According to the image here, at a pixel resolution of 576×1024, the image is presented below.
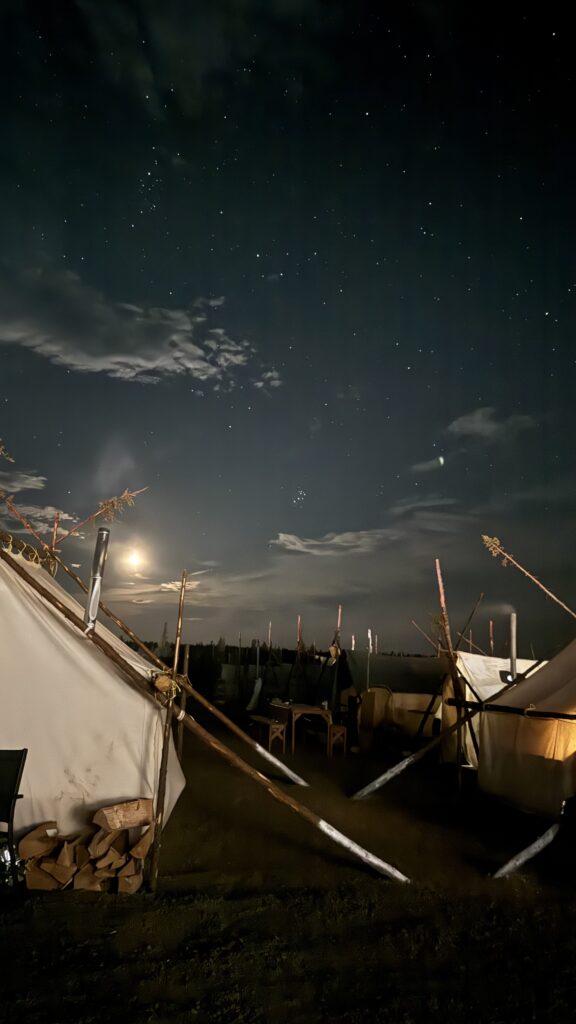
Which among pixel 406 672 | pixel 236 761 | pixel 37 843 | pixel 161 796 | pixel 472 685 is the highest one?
pixel 472 685

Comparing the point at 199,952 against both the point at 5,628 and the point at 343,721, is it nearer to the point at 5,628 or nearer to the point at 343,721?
the point at 5,628

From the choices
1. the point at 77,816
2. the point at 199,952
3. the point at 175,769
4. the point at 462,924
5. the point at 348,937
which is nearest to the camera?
the point at 199,952

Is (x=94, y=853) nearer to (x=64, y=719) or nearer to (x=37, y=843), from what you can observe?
(x=37, y=843)

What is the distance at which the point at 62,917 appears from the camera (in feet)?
13.3

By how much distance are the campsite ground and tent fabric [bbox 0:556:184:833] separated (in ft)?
2.67

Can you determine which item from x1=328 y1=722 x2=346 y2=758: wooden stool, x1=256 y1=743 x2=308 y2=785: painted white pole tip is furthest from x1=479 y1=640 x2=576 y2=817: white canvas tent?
x1=328 y1=722 x2=346 y2=758: wooden stool

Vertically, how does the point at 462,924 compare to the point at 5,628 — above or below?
below

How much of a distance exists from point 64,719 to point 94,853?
117 cm

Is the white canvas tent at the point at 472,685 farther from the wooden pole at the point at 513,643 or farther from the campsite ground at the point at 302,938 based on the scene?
the campsite ground at the point at 302,938

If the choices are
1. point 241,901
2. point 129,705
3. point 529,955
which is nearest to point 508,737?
point 529,955

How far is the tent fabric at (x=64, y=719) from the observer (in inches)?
203

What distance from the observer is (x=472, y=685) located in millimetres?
11273

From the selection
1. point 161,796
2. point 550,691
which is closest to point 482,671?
point 550,691

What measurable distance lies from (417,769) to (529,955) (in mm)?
6758
